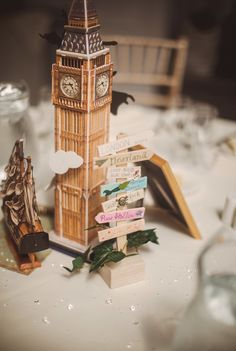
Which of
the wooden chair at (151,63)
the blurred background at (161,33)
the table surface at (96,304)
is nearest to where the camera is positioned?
the table surface at (96,304)

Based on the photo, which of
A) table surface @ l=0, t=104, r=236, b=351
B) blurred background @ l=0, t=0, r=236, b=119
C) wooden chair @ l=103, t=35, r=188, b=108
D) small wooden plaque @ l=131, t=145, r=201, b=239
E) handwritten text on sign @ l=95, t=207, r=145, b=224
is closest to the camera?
table surface @ l=0, t=104, r=236, b=351

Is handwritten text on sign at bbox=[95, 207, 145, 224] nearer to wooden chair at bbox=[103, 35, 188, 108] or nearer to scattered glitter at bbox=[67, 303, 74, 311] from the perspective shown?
scattered glitter at bbox=[67, 303, 74, 311]

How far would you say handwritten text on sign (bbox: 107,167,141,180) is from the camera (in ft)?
3.10

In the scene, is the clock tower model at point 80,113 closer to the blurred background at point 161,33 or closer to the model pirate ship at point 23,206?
the model pirate ship at point 23,206

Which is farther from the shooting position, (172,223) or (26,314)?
(172,223)

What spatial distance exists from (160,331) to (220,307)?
0.21m

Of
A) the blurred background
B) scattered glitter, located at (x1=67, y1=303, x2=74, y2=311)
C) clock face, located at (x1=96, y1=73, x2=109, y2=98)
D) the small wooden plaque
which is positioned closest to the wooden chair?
the blurred background

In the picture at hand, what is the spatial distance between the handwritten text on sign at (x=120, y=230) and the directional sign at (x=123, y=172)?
105 millimetres

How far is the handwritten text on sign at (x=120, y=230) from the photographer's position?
95 cm

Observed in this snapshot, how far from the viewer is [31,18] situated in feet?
8.38

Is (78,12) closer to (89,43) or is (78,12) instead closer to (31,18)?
(89,43)

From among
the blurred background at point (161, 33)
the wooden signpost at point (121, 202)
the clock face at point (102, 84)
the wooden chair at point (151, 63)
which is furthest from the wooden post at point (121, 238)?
A: the blurred background at point (161, 33)

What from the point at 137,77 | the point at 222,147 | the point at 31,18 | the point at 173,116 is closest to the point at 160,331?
the point at 222,147

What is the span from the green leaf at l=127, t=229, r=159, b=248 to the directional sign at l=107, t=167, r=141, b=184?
0.15 m
